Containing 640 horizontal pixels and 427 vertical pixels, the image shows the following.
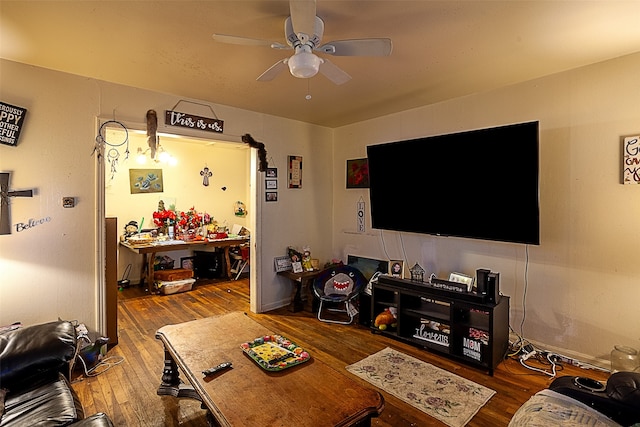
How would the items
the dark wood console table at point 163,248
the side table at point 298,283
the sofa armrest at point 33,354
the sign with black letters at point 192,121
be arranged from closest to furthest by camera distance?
the sofa armrest at point 33,354 → the sign with black letters at point 192,121 → the side table at point 298,283 → the dark wood console table at point 163,248

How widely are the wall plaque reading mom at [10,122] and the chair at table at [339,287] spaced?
9.97 ft

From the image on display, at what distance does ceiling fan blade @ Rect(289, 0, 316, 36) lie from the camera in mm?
1416

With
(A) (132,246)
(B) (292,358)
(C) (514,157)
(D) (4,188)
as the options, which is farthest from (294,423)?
(A) (132,246)

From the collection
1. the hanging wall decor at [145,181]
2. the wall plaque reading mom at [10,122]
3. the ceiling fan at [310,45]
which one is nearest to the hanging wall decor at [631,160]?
the ceiling fan at [310,45]

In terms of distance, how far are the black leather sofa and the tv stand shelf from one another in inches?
97.7

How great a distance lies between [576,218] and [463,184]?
2.99 feet

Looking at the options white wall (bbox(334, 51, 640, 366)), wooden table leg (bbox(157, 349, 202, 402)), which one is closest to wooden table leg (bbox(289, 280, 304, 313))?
white wall (bbox(334, 51, 640, 366))

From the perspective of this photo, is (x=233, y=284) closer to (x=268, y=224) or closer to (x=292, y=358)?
(x=268, y=224)

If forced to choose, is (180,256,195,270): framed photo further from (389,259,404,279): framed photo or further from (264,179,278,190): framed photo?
(389,259,404,279): framed photo

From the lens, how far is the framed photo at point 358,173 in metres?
4.27

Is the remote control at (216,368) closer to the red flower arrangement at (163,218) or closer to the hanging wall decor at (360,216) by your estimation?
the hanging wall decor at (360,216)

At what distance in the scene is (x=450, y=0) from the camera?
173 cm

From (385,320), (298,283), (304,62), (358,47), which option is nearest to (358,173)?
(298,283)

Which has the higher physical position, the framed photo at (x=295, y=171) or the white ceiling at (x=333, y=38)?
the white ceiling at (x=333, y=38)
